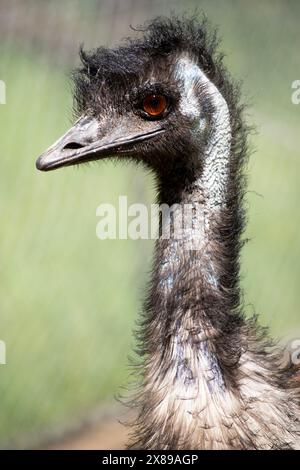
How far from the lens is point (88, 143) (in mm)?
2176

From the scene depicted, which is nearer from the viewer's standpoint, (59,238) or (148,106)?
(148,106)

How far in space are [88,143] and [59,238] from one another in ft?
4.59

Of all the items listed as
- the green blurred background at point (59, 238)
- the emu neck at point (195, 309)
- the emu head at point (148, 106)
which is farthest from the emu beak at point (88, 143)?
the green blurred background at point (59, 238)

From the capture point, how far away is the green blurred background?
345cm

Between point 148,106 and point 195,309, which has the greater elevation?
point 148,106

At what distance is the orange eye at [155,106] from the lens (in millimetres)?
2182

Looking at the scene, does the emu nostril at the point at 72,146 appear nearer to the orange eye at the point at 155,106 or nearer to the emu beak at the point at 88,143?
the emu beak at the point at 88,143

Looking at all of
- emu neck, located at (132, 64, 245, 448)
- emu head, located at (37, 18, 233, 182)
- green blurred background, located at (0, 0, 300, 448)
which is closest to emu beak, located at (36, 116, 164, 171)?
emu head, located at (37, 18, 233, 182)

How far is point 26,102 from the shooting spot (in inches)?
139

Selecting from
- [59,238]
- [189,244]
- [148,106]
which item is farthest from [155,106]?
[59,238]

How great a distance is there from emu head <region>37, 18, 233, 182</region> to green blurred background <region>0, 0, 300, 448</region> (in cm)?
115

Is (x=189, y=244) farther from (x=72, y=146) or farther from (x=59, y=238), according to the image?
(x=59, y=238)

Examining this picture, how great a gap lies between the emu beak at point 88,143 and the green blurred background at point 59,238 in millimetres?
1150
